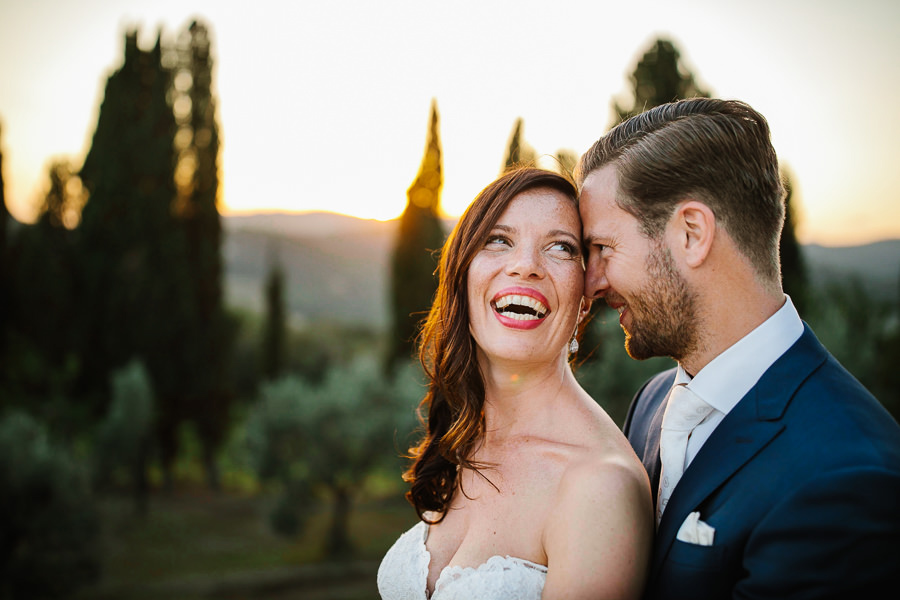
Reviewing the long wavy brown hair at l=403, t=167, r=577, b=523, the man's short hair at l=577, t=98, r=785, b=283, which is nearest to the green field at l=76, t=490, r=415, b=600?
the long wavy brown hair at l=403, t=167, r=577, b=523

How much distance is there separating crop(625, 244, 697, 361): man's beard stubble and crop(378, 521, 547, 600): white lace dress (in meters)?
1.00

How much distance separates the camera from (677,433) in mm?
2457

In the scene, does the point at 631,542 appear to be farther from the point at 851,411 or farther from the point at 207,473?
the point at 207,473

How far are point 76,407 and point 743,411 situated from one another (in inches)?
956

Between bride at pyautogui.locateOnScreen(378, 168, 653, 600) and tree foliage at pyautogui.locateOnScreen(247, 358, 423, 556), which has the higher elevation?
bride at pyautogui.locateOnScreen(378, 168, 653, 600)

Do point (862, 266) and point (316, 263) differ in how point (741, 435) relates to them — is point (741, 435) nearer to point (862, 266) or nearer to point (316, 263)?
point (862, 266)

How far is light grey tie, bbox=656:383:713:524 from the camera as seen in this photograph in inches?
93.5

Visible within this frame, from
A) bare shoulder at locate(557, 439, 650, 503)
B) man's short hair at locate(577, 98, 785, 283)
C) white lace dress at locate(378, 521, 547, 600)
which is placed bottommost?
white lace dress at locate(378, 521, 547, 600)

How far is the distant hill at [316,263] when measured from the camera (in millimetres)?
48028

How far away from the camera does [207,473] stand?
23.7 metres

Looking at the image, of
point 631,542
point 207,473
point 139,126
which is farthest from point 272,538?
point 631,542

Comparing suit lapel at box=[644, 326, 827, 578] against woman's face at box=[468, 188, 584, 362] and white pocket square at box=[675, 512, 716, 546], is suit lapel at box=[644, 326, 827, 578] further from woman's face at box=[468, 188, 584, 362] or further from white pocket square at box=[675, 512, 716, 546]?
woman's face at box=[468, 188, 584, 362]

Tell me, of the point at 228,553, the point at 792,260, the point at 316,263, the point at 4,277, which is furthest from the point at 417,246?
the point at 316,263

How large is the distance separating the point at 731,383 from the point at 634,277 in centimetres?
54
